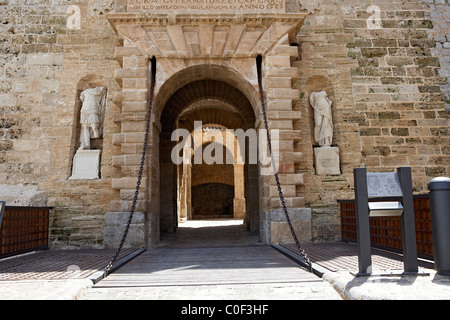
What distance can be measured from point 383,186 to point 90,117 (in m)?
5.78

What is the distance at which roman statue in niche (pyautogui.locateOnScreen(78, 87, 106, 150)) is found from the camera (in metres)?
6.86

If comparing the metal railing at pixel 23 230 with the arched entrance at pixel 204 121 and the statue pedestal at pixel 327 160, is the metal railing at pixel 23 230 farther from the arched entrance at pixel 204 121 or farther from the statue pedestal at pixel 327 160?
the statue pedestal at pixel 327 160

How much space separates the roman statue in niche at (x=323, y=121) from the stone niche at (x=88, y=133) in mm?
4574

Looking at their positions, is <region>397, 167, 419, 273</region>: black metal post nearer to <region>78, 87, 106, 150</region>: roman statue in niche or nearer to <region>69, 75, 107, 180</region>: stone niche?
<region>69, 75, 107, 180</region>: stone niche

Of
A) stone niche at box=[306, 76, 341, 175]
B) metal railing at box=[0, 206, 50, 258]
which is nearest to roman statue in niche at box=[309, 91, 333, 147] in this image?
stone niche at box=[306, 76, 341, 175]

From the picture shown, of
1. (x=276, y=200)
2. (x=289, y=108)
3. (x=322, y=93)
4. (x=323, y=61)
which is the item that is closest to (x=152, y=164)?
(x=276, y=200)

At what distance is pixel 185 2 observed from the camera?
6.68 m

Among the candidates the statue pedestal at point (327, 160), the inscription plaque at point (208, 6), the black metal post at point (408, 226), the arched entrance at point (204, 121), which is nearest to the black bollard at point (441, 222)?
the black metal post at point (408, 226)

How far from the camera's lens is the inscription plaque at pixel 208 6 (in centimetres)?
660

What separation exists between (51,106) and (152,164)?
8.75 ft

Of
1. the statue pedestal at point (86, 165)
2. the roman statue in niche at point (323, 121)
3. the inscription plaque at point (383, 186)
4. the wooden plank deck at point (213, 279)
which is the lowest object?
the wooden plank deck at point (213, 279)

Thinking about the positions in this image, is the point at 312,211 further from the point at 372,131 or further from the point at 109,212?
the point at 109,212

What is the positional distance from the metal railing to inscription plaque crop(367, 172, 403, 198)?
191 inches

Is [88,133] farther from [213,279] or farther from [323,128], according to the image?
[323,128]
